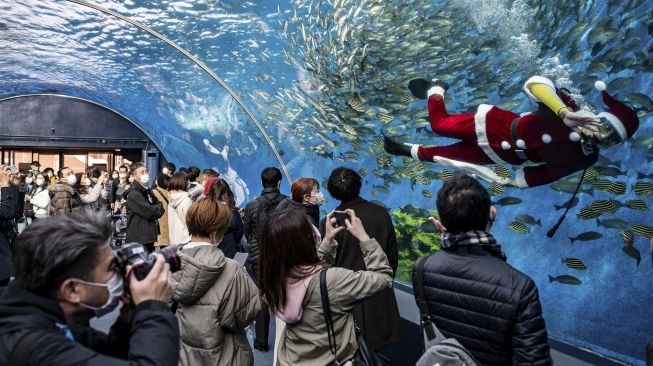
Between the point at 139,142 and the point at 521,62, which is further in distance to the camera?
the point at 139,142

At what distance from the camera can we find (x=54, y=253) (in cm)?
142

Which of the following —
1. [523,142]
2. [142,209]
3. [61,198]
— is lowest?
[61,198]

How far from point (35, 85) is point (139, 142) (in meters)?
4.22

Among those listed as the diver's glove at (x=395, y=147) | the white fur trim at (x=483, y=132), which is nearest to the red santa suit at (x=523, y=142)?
the white fur trim at (x=483, y=132)

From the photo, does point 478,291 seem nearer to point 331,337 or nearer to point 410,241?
point 331,337

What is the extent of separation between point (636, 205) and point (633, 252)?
1.12ft

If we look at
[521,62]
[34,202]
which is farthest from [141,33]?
[521,62]

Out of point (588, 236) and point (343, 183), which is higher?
point (343, 183)

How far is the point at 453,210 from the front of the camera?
2211mm

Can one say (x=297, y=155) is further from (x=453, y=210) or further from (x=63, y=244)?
(x=63, y=244)

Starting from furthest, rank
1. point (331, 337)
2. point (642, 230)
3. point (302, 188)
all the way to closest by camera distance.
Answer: point (302, 188)
point (642, 230)
point (331, 337)

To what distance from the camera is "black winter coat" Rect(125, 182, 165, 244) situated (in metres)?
6.95

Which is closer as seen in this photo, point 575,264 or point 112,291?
point 112,291

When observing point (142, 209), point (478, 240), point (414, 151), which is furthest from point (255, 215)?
point (478, 240)
